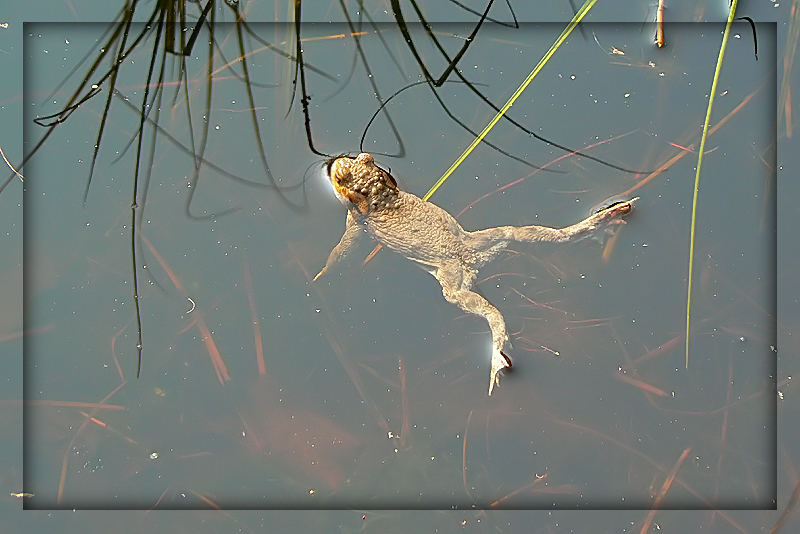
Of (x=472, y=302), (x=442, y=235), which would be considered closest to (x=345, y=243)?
(x=442, y=235)

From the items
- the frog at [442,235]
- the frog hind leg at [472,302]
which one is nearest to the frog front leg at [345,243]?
the frog at [442,235]

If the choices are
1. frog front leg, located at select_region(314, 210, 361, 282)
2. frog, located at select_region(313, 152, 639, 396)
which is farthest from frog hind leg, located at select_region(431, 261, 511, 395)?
frog front leg, located at select_region(314, 210, 361, 282)

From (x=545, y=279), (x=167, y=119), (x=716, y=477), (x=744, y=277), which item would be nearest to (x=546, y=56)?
(x=545, y=279)

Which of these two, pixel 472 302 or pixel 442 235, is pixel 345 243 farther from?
pixel 472 302

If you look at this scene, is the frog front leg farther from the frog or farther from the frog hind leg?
the frog hind leg

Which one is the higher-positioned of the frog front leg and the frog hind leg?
the frog front leg

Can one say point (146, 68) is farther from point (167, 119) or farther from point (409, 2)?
point (409, 2)

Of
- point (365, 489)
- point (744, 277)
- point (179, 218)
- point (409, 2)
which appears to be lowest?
point (365, 489)
